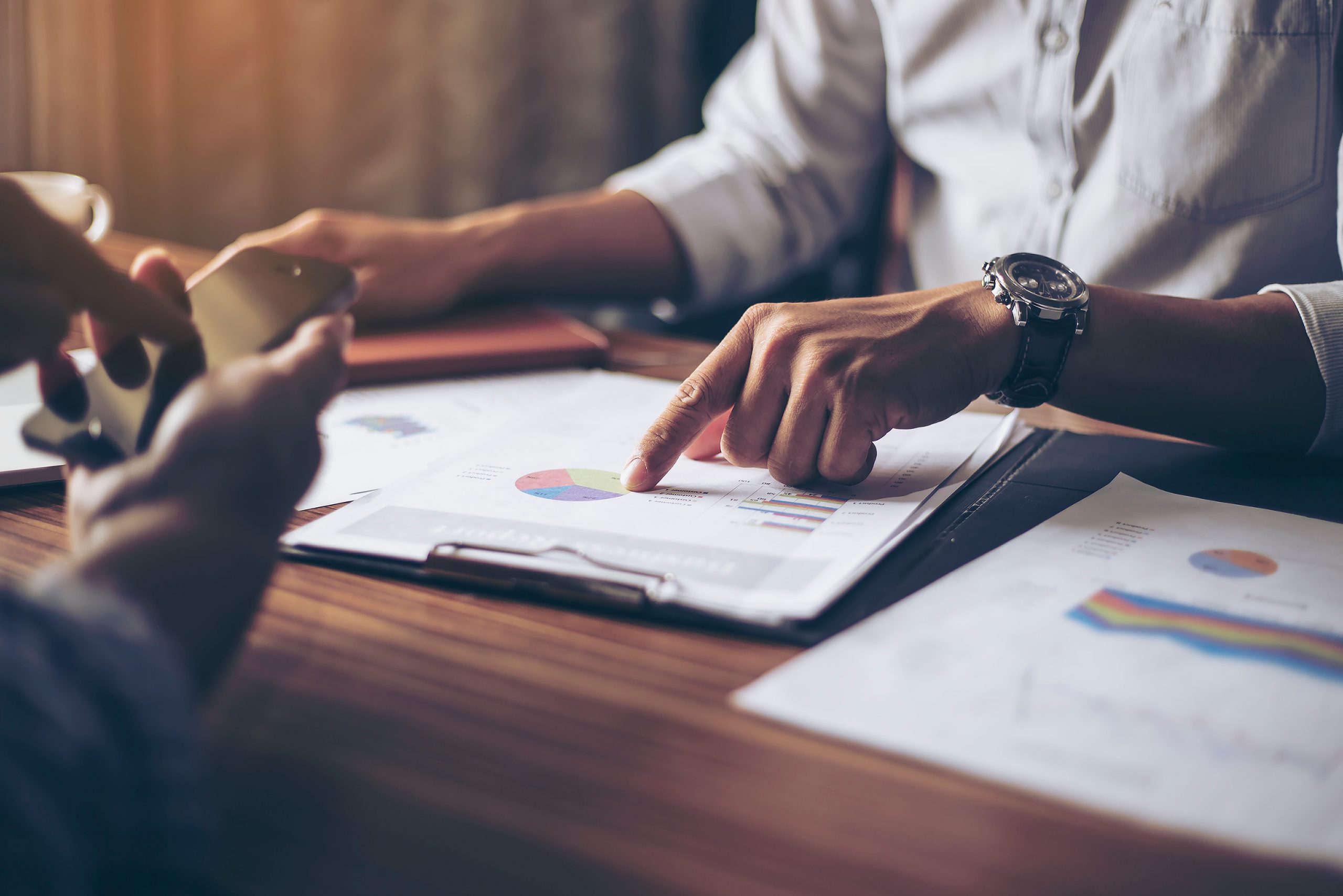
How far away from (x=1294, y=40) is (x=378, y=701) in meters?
0.80

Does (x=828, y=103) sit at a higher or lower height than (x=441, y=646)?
higher

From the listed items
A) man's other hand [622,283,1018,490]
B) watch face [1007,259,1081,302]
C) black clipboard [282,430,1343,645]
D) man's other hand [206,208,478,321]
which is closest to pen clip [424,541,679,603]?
black clipboard [282,430,1343,645]

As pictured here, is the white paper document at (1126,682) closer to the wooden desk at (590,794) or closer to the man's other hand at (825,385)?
the wooden desk at (590,794)

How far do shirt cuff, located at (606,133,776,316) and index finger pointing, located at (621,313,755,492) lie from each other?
1.45ft

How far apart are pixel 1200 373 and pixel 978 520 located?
222 mm

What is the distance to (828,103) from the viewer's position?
3.45ft

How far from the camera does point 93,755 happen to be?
0.76 feet

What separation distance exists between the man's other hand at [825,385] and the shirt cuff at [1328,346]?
0.66ft

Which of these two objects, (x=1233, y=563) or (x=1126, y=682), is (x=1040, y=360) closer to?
(x=1233, y=563)

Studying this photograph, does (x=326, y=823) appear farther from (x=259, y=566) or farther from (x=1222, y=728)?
(x=1222, y=728)

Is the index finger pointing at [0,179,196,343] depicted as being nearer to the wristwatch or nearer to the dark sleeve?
the dark sleeve

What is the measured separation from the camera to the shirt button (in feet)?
2.64

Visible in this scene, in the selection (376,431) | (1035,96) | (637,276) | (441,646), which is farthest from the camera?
(637,276)

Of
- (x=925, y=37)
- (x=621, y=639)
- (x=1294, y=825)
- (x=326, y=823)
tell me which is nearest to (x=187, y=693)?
(x=326, y=823)
